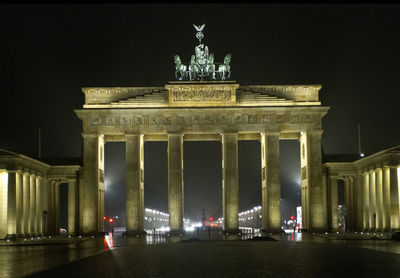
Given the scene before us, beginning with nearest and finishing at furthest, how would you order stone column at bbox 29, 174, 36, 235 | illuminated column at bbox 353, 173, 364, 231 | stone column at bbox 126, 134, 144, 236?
stone column at bbox 29, 174, 36, 235 < stone column at bbox 126, 134, 144, 236 < illuminated column at bbox 353, 173, 364, 231

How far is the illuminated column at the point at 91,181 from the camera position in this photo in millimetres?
71119

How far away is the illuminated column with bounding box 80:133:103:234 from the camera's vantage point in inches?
2800

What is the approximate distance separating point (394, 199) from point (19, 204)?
3962cm

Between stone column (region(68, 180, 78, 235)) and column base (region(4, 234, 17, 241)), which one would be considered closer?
column base (region(4, 234, 17, 241))

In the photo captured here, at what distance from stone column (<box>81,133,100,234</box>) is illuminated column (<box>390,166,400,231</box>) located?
3500 cm

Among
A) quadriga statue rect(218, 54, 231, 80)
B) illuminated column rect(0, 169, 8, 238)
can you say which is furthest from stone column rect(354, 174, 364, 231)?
illuminated column rect(0, 169, 8, 238)

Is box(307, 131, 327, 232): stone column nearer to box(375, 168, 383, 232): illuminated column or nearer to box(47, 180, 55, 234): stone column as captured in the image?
box(375, 168, 383, 232): illuminated column

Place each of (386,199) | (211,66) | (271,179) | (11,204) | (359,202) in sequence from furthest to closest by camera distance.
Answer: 1. (359,202)
2. (211,66)
3. (271,179)
4. (386,199)
5. (11,204)

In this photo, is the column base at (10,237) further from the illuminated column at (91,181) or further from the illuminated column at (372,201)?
the illuminated column at (372,201)

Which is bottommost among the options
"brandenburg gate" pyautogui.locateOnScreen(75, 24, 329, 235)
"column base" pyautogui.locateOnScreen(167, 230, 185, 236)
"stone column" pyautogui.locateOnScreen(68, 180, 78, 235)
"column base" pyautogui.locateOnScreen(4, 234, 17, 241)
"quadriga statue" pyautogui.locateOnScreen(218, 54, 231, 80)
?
"column base" pyautogui.locateOnScreen(167, 230, 185, 236)

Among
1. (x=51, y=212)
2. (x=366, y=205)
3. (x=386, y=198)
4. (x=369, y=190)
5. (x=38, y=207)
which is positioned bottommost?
(x=51, y=212)

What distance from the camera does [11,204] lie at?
59719 millimetres

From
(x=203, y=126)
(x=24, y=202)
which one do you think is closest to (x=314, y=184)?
(x=203, y=126)

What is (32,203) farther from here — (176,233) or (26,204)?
(176,233)
